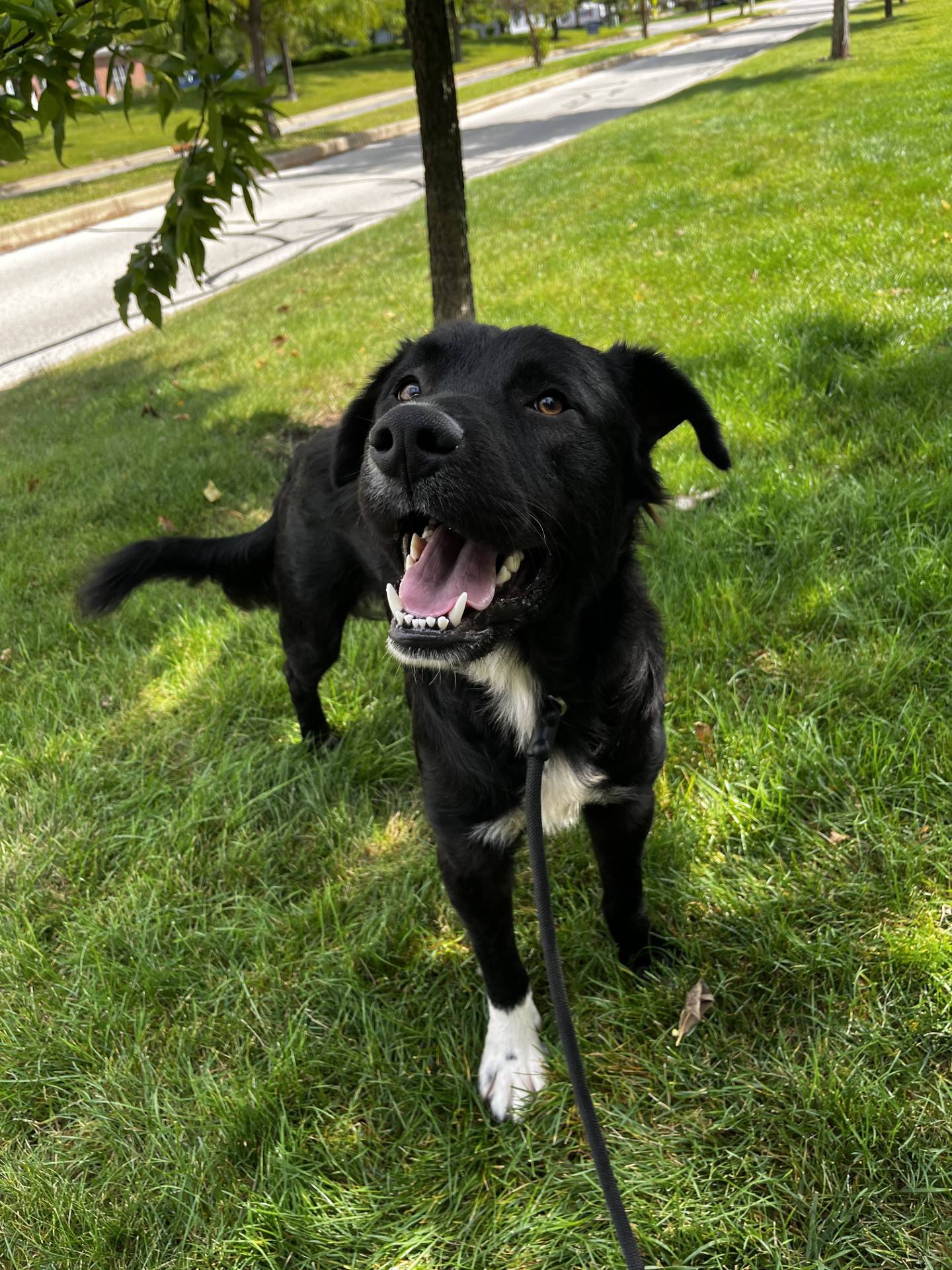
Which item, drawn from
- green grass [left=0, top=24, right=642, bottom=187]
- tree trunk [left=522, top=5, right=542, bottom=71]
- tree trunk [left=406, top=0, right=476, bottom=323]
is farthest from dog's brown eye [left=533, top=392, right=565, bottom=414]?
tree trunk [left=522, top=5, right=542, bottom=71]

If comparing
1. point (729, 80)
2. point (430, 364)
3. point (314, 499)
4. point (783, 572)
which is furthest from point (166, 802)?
point (729, 80)

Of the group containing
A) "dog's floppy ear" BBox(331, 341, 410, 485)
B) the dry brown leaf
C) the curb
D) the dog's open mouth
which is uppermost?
the curb

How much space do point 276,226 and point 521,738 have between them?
541 inches

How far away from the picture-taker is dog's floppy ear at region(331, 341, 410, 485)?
2223 mm

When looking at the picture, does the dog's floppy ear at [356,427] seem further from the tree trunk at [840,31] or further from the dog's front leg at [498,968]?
the tree trunk at [840,31]

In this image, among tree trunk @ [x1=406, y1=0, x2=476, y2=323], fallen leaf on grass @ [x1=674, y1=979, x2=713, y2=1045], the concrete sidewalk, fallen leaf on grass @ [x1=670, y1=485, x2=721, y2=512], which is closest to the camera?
fallen leaf on grass @ [x1=674, y1=979, x2=713, y2=1045]

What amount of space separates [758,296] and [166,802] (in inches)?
192

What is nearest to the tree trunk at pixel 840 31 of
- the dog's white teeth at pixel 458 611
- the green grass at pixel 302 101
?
the green grass at pixel 302 101

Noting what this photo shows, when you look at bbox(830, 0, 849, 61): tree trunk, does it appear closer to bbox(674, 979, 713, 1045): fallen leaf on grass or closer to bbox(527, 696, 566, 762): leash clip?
bbox(527, 696, 566, 762): leash clip

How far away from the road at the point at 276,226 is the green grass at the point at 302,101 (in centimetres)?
180

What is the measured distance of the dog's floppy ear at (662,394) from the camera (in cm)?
200

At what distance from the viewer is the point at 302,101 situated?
112ft

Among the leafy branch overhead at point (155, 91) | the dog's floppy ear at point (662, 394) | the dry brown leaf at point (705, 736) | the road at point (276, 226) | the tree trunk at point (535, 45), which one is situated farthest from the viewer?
the tree trunk at point (535, 45)

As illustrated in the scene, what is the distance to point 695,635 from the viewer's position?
9.41 ft
